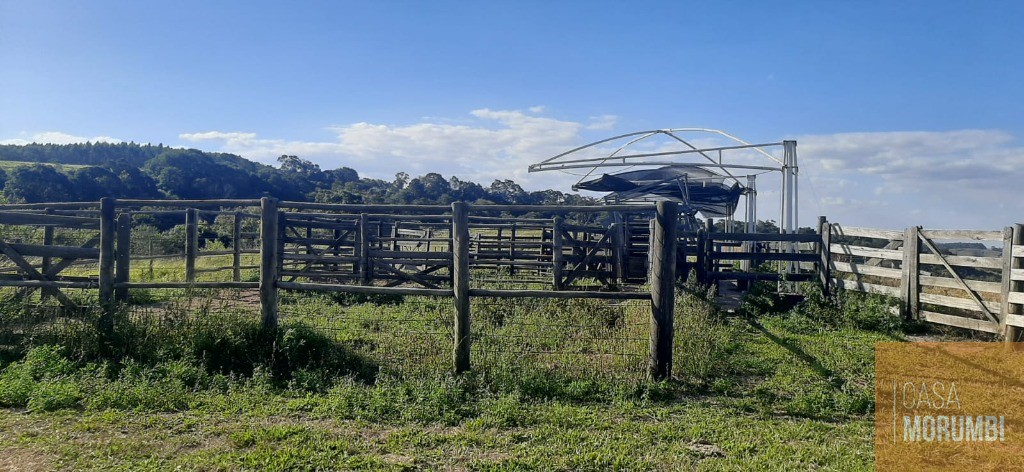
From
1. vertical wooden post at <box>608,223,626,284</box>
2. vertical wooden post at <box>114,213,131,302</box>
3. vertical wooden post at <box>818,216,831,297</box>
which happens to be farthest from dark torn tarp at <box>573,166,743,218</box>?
vertical wooden post at <box>114,213,131,302</box>

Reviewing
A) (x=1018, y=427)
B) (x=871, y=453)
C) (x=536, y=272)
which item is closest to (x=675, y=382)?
(x=871, y=453)

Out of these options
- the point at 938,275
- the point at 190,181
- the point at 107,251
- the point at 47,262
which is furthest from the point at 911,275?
the point at 190,181

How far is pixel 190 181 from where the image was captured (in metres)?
63.6

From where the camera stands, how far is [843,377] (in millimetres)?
6297

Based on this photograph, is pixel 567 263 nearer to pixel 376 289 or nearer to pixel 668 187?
pixel 668 187

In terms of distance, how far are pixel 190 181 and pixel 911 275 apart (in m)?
67.3

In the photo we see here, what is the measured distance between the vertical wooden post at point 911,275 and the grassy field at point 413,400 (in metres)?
3.24

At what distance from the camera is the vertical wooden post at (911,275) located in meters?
9.89

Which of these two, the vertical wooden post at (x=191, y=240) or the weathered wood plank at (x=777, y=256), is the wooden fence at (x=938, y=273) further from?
the vertical wooden post at (x=191, y=240)

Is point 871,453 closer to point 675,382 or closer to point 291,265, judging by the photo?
point 675,382

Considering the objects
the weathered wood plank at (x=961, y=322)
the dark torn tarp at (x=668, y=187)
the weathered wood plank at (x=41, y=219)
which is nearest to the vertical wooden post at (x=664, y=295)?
the weathered wood plank at (x=961, y=322)

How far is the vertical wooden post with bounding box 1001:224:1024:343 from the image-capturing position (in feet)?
26.6

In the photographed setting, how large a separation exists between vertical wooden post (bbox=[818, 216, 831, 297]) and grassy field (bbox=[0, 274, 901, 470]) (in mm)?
4652

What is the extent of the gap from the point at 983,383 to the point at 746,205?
1168cm
